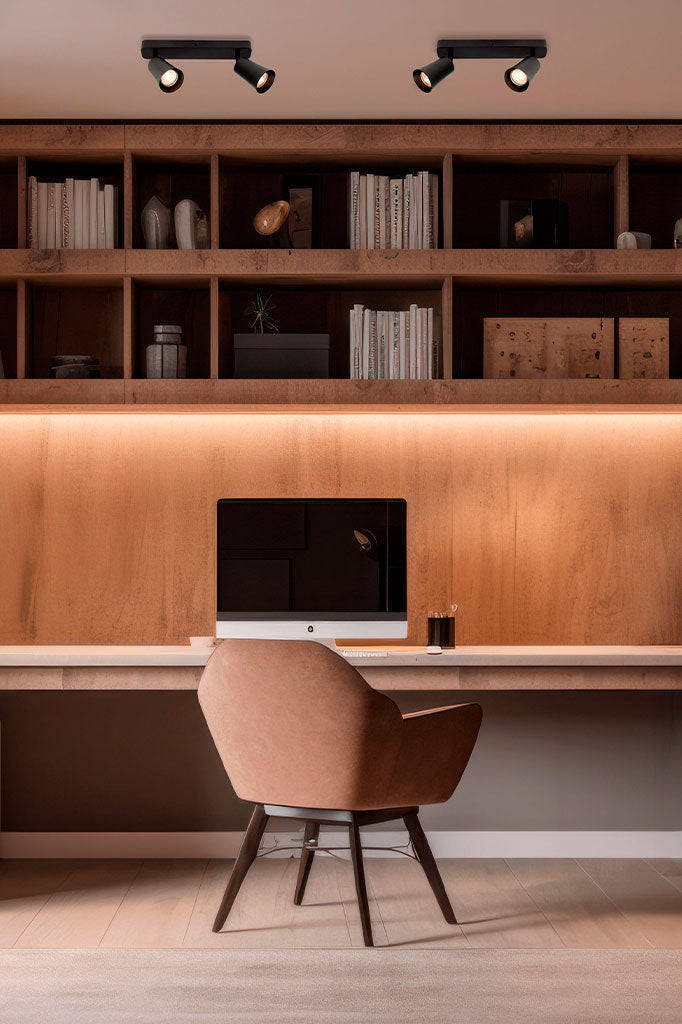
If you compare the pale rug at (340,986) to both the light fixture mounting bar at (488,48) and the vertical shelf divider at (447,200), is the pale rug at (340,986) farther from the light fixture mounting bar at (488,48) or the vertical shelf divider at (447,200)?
the light fixture mounting bar at (488,48)

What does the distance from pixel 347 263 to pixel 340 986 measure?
2.15 metres

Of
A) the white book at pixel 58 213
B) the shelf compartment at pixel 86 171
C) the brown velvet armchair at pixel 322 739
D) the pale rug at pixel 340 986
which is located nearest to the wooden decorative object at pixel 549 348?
the brown velvet armchair at pixel 322 739

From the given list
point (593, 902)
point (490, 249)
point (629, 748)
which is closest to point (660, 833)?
point (629, 748)

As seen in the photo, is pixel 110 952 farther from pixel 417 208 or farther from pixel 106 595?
pixel 417 208

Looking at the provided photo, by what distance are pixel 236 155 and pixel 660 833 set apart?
274 centimetres

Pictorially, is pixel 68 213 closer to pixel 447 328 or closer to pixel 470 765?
pixel 447 328

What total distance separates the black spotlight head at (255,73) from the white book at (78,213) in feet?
2.82

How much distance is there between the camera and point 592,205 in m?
3.59

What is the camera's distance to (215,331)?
335 cm

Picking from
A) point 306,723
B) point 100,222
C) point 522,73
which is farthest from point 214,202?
point 306,723

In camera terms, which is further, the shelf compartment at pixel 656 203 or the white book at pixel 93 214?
the shelf compartment at pixel 656 203

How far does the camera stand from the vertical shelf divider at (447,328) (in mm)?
3328

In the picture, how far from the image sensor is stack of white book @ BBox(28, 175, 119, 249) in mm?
3371

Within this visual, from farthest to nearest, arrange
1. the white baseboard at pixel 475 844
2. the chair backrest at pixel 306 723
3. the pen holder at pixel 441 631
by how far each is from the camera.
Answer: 1. the white baseboard at pixel 475 844
2. the pen holder at pixel 441 631
3. the chair backrest at pixel 306 723
